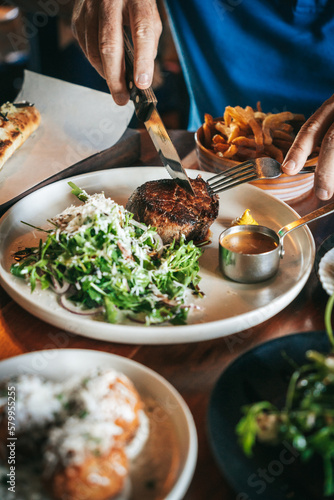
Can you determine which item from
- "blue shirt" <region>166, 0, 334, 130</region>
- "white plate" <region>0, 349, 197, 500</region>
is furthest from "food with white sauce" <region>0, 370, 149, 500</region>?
"blue shirt" <region>166, 0, 334, 130</region>

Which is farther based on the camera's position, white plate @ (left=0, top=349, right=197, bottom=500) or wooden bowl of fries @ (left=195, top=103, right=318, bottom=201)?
wooden bowl of fries @ (left=195, top=103, right=318, bottom=201)

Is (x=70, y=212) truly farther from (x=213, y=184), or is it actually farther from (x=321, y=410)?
(x=321, y=410)

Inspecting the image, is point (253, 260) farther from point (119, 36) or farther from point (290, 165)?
point (119, 36)

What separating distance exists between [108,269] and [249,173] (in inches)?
41.6

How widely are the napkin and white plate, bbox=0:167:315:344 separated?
11.3 inches

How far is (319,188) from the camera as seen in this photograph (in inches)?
91.0

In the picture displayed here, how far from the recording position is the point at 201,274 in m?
2.18

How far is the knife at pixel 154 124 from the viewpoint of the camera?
2.42 m

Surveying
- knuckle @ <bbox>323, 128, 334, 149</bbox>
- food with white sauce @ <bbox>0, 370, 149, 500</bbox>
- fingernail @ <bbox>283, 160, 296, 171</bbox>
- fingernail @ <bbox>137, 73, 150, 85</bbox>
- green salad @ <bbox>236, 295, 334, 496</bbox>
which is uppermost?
fingernail @ <bbox>137, 73, 150, 85</bbox>

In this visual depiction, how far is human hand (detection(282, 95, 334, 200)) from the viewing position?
2283mm

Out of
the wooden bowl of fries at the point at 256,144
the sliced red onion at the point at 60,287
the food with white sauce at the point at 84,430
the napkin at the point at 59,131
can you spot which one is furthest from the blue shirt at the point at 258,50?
the food with white sauce at the point at 84,430

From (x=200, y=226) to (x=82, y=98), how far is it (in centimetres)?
195

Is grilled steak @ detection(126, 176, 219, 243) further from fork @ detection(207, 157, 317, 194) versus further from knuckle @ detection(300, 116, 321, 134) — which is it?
knuckle @ detection(300, 116, 321, 134)

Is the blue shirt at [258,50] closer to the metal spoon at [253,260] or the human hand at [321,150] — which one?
the human hand at [321,150]
